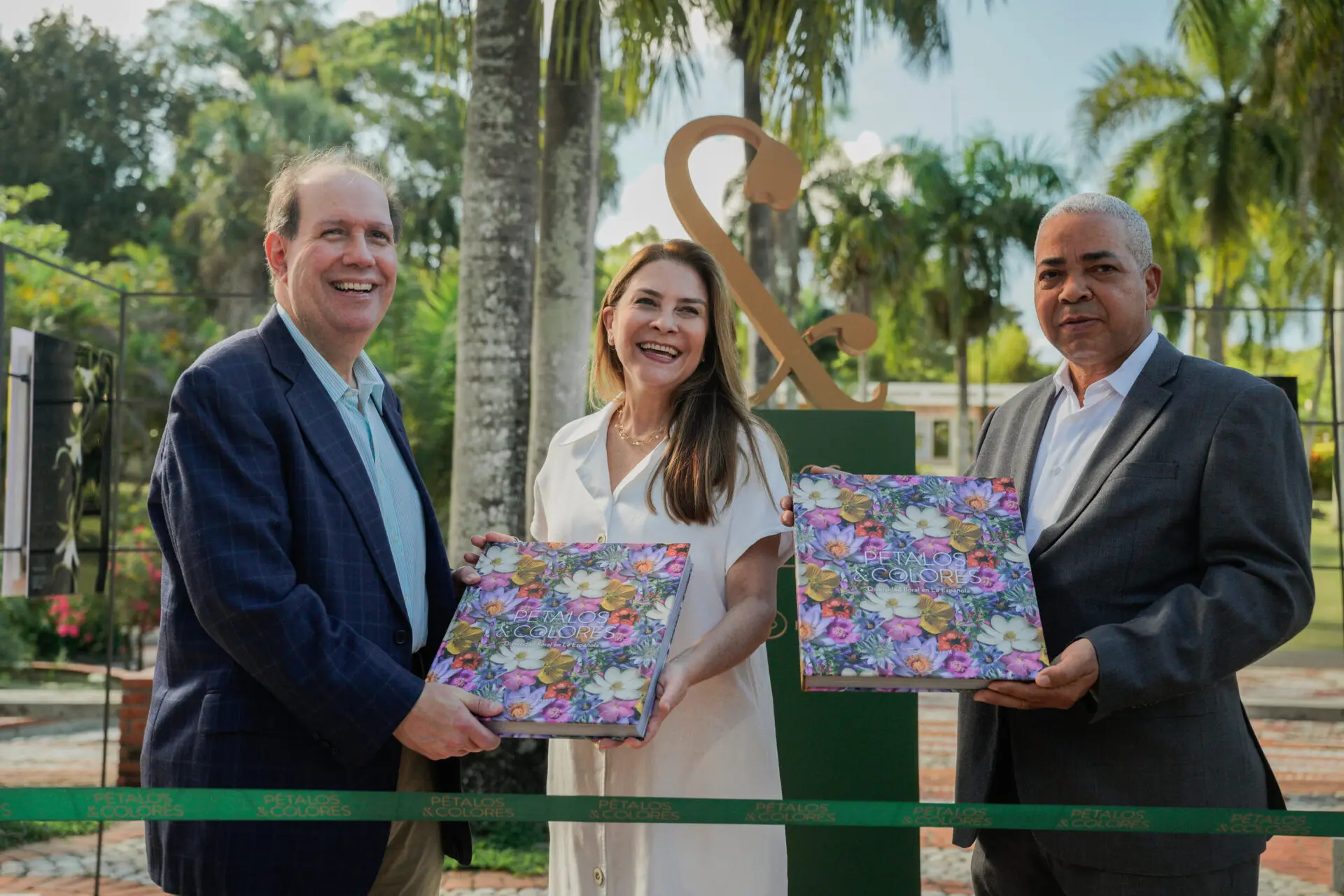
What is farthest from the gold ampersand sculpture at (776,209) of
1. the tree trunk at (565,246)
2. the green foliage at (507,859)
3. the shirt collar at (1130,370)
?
the green foliage at (507,859)

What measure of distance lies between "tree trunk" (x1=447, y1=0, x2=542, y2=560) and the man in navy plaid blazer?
4.19 metres

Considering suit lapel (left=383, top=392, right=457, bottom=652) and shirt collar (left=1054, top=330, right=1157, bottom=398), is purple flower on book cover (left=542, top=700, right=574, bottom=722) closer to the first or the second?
A: suit lapel (left=383, top=392, right=457, bottom=652)

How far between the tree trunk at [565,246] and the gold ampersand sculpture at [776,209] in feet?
10.8

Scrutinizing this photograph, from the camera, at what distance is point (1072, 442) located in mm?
2859

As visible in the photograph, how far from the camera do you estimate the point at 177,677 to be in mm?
2338

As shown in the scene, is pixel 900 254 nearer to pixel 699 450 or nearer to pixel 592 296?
pixel 592 296

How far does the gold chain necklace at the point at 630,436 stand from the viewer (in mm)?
2977

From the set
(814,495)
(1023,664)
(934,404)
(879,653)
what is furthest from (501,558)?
(934,404)

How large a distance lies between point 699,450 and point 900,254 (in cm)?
2881

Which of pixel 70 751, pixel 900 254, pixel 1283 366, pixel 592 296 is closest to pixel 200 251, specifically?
pixel 900 254

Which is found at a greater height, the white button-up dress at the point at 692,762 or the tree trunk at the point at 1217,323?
the tree trunk at the point at 1217,323

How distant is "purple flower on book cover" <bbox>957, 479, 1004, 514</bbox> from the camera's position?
2754 millimetres

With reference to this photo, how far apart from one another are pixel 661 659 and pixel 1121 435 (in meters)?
1.22

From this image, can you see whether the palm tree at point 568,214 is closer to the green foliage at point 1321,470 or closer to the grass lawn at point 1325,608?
the grass lawn at point 1325,608
